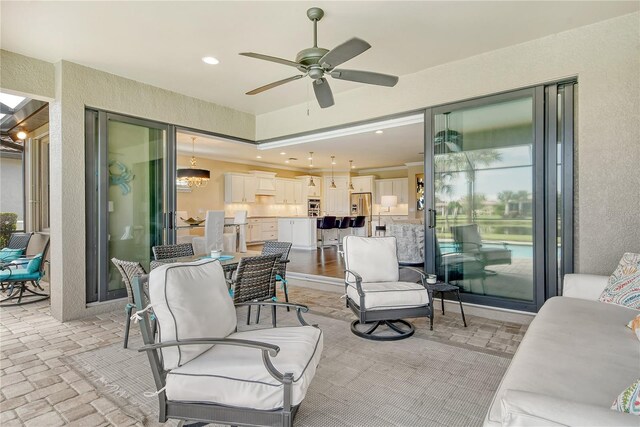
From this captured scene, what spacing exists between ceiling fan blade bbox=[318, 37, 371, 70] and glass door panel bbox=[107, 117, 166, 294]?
314cm

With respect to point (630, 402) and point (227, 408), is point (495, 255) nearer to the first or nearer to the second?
point (630, 402)

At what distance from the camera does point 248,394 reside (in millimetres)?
1532

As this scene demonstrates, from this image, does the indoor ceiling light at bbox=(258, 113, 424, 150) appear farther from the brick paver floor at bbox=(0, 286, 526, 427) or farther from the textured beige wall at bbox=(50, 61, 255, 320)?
the textured beige wall at bbox=(50, 61, 255, 320)

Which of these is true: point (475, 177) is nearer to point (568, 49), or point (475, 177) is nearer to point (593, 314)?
point (568, 49)

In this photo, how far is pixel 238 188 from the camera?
406 inches

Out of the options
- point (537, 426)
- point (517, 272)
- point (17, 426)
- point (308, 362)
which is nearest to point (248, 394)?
point (308, 362)

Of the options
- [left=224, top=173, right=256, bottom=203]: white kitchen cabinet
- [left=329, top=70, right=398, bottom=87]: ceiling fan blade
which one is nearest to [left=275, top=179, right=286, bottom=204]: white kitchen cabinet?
[left=224, top=173, right=256, bottom=203]: white kitchen cabinet

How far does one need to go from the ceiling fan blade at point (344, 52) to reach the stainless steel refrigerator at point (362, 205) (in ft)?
31.5

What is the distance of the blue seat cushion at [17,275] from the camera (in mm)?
4344

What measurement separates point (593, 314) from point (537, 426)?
5.68 ft

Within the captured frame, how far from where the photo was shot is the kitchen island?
968 cm

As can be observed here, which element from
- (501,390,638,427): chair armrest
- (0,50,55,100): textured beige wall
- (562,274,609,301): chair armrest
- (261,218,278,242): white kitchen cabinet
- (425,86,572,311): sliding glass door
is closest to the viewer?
(501,390,638,427): chair armrest

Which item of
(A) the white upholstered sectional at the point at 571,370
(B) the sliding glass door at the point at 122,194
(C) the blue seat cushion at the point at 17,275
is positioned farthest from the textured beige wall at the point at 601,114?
(C) the blue seat cushion at the point at 17,275

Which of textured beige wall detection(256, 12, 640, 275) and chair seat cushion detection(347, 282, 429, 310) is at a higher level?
textured beige wall detection(256, 12, 640, 275)
